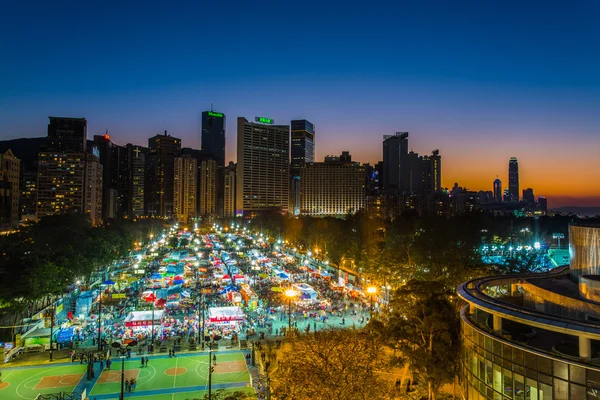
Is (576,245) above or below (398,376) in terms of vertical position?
above

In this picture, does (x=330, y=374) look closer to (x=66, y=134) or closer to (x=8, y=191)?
(x=8, y=191)

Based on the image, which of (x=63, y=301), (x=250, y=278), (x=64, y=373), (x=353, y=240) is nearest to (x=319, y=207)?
(x=353, y=240)

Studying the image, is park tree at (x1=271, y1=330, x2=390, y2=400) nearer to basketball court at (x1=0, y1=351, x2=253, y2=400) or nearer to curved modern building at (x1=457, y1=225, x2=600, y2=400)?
curved modern building at (x1=457, y1=225, x2=600, y2=400)

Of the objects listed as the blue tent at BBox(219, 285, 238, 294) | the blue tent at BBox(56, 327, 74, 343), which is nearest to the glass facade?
the blue tent at BBox(56, 327, 74, 343)

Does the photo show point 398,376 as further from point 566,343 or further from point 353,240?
point 353,240

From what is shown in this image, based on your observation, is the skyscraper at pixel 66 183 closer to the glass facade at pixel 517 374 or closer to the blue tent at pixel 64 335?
the blue tent at pixel 64 335

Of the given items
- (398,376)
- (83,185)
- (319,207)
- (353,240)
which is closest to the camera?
(398,376)
